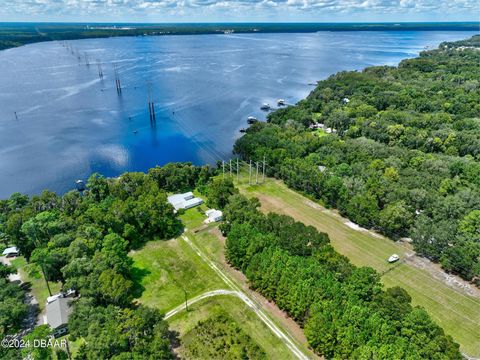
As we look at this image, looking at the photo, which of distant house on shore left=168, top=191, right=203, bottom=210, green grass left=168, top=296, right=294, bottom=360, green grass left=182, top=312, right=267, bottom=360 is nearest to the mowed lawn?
distant house on shore left=168, top=191, right=203, bottom=210

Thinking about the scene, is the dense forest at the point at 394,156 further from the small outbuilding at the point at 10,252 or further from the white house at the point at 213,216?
the small outbuilding at the point at 10,252

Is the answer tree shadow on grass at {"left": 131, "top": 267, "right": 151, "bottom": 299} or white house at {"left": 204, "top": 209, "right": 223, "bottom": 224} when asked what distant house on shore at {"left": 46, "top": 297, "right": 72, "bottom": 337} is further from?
white house at {"left": 204, "top": 209, "right": 223, "bottom": 224}

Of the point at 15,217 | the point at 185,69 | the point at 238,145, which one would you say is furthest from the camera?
the point at 185,69

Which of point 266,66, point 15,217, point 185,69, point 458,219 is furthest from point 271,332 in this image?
point 266,66

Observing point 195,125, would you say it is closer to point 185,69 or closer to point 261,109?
point 261,109

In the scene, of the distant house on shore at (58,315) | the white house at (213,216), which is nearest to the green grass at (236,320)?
the distant house on shore at (58,315)

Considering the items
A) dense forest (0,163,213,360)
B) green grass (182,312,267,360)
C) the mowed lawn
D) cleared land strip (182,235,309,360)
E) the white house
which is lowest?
the mowed lawn
